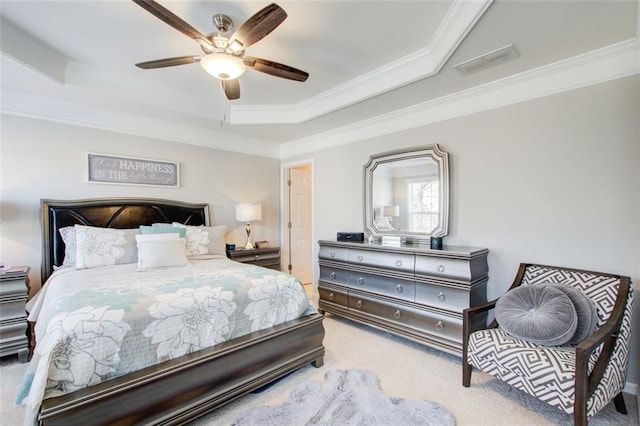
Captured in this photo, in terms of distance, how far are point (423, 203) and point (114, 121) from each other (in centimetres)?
380

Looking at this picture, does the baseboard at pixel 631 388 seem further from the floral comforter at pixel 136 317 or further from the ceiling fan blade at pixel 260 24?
the ceiling fan blade at pixel 260 24

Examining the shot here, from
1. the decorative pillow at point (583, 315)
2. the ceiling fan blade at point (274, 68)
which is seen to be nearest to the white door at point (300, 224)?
the ceiling fan blade at point (274, 68)

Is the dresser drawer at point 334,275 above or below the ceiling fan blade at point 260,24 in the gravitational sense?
below

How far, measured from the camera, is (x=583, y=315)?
6.56 feet

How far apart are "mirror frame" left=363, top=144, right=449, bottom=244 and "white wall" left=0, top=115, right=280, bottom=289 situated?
7.03 feet

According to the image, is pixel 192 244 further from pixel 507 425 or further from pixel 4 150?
pixel 507 425

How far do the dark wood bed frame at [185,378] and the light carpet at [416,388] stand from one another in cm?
10

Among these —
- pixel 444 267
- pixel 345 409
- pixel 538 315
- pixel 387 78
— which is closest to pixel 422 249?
pixel 444 267

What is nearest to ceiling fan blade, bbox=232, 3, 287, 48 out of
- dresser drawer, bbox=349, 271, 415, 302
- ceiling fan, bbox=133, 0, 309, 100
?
ceiling fan, bbox=133, 0, 309, 100

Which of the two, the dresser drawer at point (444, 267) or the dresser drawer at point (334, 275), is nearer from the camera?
the dresser drawer at point (444, 267)

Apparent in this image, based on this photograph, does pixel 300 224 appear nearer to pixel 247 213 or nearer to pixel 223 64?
pixel 247 213

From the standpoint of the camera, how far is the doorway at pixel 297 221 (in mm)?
5207

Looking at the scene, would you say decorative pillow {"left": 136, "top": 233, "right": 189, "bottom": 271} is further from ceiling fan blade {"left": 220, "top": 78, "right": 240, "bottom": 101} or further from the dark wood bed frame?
ceiling fan blade {"left": 220, "top": 78, "right": 240, "bottom": 101}

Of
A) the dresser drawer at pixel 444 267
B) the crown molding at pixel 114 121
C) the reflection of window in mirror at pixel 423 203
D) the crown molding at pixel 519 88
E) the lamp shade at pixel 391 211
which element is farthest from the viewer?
the lamp shade at pixel 391 211
